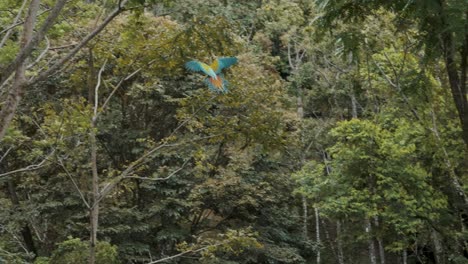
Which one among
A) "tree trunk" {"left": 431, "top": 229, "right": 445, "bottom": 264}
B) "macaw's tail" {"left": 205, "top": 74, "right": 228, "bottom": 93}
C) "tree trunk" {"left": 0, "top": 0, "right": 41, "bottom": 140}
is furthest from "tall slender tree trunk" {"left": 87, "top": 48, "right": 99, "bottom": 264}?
"tree trunk" {"left": 431, "top": 229, "right": 445, "bottom": 264}

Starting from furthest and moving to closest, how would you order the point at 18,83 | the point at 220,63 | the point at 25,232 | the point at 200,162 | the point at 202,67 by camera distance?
the point at 25,232, the point at 200,162, the point at 220,63, the point at 202,67, the point at 18,83

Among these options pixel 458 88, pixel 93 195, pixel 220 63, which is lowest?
pixel 93 195

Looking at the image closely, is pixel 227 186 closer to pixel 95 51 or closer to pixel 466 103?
pixel 95 51

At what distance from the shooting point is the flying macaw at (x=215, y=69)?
5230 mm

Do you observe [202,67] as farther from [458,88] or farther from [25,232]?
[25,232]

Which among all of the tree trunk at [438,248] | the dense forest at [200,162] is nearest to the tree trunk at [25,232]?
the dense forest at [200,162]

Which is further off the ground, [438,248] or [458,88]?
[458,88]

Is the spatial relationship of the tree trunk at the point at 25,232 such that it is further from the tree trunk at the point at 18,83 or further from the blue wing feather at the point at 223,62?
the tree trunk at the point at 18,83

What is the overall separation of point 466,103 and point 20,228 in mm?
7482

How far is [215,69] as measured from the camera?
17.9ft

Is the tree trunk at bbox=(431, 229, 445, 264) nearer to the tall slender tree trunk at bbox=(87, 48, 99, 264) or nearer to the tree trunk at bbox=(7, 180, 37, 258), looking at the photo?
the tall slender tree trunk at bbox=(87, 48, 99, 264)

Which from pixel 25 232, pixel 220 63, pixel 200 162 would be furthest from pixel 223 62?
pixel 25 232

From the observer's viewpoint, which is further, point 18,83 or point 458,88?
point 458,88

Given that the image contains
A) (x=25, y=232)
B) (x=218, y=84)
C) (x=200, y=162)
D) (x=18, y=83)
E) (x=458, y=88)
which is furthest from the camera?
(x=25, y=232)
